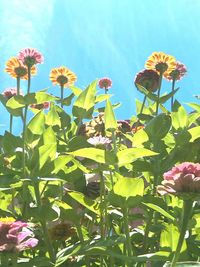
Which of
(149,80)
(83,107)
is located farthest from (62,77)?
(83,107)

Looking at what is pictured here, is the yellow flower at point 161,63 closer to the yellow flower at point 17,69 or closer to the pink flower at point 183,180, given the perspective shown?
the yellow flower at point 17,69

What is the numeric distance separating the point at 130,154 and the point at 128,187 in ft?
0.28

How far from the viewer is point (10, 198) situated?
5.00 ft

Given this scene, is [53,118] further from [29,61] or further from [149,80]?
[149,80]

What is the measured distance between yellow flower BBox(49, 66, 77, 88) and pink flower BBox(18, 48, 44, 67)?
24 centimetres

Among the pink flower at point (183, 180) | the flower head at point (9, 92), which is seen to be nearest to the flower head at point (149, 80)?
the flower head at point (9, 92)

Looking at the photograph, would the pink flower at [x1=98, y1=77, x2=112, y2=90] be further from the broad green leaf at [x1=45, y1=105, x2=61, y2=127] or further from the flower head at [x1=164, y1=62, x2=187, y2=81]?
the broad green leaf at [x1=45, y1=105, x2=61, y2=127]

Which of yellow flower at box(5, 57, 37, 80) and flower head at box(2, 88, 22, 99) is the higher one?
yellow flower at box(5, 57, 37, 80)

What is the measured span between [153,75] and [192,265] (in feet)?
3.49

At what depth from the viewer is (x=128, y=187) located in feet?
3.86

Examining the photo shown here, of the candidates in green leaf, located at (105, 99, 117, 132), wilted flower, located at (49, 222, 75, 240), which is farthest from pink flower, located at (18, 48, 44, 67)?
wilted flower, located at (49, 222, 75, 240)

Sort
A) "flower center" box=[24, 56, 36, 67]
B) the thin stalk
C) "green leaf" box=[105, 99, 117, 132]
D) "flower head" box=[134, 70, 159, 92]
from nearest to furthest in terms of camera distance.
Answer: the thin stalk, "green leaf" box=[105, 99, 117, 132], "flower center" box=[24, 56, 36, 67], "flower head" box=[134, 70, 159, 92]

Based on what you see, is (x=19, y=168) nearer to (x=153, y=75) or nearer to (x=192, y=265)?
(x=192, y=265)

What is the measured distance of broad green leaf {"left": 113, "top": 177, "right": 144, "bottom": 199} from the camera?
3.82ft
